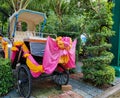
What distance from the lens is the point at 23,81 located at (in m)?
4.73

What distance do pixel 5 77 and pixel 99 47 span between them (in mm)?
2664

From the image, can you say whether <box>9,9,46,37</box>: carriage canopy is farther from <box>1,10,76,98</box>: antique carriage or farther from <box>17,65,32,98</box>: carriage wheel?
<box>17,65,32,98</box>: carriage wheel

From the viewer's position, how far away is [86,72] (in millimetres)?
5707

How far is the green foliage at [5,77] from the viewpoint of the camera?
459 centimetres

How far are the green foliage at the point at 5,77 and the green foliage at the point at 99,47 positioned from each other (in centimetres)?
216

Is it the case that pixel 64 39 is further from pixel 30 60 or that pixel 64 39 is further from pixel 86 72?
pixel 86 72

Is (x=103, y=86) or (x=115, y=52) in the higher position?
(x=115, y=52)

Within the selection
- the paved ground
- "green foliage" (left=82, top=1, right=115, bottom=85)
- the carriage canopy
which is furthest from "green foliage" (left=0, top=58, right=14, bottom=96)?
the carriage canopy

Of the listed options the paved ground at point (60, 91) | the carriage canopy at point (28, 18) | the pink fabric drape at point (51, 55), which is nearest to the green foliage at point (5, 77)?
the paved ground at point (60, 91)

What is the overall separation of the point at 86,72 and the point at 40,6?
7201mm

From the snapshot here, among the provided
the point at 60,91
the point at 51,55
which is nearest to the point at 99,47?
the point at 60,91

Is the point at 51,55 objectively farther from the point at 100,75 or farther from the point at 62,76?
the point at 100,75

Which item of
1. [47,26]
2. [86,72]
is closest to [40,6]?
[47,26]

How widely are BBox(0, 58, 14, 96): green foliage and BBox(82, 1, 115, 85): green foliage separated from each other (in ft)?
7.10
